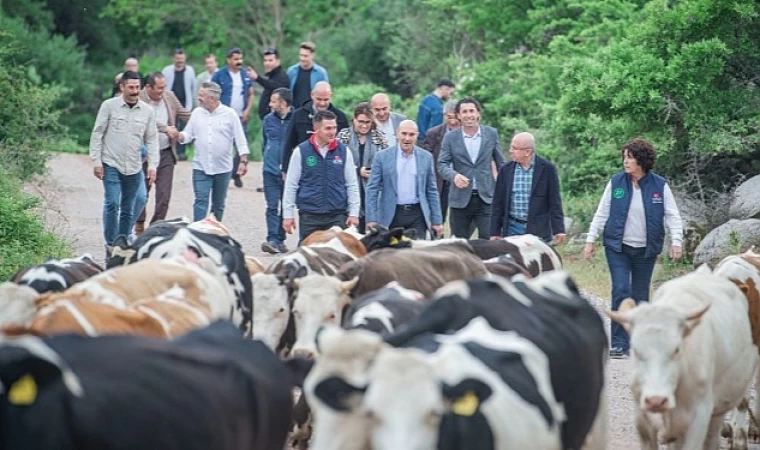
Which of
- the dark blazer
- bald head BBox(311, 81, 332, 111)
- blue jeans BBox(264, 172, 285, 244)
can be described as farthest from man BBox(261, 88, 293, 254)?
the dark blazer

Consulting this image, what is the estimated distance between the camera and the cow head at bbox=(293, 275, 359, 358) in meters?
11.6

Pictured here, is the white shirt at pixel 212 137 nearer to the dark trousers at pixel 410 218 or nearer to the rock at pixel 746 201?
the dark trousers at pixel 410 218

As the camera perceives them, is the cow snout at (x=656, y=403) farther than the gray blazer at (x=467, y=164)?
No

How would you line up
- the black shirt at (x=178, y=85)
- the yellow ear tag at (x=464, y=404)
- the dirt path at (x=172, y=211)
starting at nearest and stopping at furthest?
the yellow ear tag at (x=464, y=404)
the dirt path at (x=172, y=211)
the black shirt at (x=178, y=85)

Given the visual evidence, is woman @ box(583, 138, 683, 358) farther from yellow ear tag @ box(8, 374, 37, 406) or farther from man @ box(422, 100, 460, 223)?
yellow ear tag @ box(8, 374, 37, 406)

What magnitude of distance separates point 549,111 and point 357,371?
1853cm

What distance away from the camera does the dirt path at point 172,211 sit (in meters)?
14.4

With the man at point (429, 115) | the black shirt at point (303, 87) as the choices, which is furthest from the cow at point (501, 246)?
the black shirt at point (303, 87)

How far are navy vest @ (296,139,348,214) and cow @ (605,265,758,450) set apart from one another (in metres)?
5.79

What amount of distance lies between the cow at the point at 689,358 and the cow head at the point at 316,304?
7.03ft

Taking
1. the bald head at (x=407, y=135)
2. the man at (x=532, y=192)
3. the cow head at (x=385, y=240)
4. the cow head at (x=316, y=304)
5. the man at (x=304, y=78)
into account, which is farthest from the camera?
the man at (x=304, y=78)

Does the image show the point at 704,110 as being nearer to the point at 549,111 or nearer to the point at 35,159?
the point at 549,111

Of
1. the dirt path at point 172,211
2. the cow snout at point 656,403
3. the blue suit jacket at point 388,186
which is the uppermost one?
the cow snout at point 656,403

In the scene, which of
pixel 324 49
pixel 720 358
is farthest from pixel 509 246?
pixel 324 49
